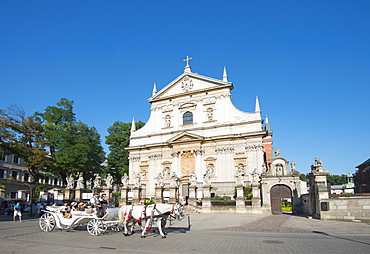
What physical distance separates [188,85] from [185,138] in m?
8.36

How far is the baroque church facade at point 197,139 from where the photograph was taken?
3778cm

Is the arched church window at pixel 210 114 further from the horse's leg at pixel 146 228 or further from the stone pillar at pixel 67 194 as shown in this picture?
the horse's leg at pixel 146 228

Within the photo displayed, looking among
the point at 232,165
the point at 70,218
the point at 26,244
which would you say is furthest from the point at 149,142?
the point at 26,244

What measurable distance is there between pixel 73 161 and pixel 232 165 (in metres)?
21.6

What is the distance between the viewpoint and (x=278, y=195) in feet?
90.2

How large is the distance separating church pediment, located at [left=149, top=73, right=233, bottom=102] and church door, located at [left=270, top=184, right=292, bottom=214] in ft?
57.8

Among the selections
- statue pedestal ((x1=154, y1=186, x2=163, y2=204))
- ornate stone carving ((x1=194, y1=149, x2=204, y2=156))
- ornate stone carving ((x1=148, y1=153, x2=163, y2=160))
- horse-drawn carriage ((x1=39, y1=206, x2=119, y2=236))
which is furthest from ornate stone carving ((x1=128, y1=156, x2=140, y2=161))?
horse-drawn carriage ((x1=39, y1=206, x2=119, y2=236))

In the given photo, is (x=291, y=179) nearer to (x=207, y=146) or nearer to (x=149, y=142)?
(x=207, y=146)

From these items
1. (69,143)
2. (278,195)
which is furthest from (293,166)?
(69,143)

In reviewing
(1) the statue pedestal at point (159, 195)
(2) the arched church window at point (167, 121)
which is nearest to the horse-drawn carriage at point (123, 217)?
(1) the statue pedestal at point (159, 195)

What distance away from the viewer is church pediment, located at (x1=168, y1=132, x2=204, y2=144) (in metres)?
40.0

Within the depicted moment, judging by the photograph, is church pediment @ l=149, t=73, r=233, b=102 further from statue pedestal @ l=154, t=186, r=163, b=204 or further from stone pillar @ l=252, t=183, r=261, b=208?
statue pedestal @ l=154, t=186, r=163, b=204

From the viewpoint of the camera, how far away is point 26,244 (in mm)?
9438

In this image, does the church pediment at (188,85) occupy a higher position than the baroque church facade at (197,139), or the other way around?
the church pediment at (188,85)
